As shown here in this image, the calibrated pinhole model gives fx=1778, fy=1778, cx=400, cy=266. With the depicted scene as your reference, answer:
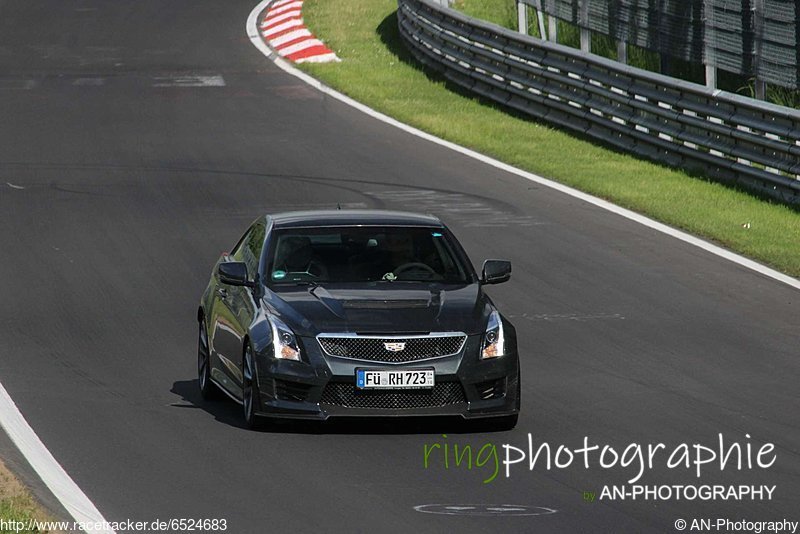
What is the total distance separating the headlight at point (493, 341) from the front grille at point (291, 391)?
3.66ft

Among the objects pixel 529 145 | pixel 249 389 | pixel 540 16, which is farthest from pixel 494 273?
pixel 540 16

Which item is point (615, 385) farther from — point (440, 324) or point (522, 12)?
point (522, 12)

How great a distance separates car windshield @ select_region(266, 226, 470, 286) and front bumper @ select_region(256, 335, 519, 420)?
1086 mm

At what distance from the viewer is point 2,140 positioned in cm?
2475

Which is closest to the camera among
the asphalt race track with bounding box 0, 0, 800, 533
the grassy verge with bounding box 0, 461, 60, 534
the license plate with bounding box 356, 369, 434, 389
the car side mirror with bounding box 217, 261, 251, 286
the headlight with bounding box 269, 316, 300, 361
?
the grassy verge with bounding box 0, 461, 60, 534

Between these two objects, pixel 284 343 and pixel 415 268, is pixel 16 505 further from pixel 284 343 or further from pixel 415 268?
pixel 415 268

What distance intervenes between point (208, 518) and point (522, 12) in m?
22.4

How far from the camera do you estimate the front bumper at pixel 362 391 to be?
10742 mm

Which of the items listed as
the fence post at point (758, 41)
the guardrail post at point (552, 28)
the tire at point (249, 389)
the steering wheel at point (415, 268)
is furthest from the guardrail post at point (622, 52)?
the tire at point (249, 389)

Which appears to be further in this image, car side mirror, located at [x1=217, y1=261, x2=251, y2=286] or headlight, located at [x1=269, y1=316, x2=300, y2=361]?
car side mirror, located at [x1=217, y1=261, x2=251, y2=286]

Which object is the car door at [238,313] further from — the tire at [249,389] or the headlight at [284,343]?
the headlight at [284,343]

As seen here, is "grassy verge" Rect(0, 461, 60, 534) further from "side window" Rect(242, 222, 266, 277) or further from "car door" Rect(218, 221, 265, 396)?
"side window" Rect(242, 222, 266, 277)

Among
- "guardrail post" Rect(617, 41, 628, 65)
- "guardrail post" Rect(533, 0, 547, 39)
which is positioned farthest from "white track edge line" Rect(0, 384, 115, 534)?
"guardrail post" Rect(533, 0, 547, 39)

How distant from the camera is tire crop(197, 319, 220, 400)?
12.2 metres
